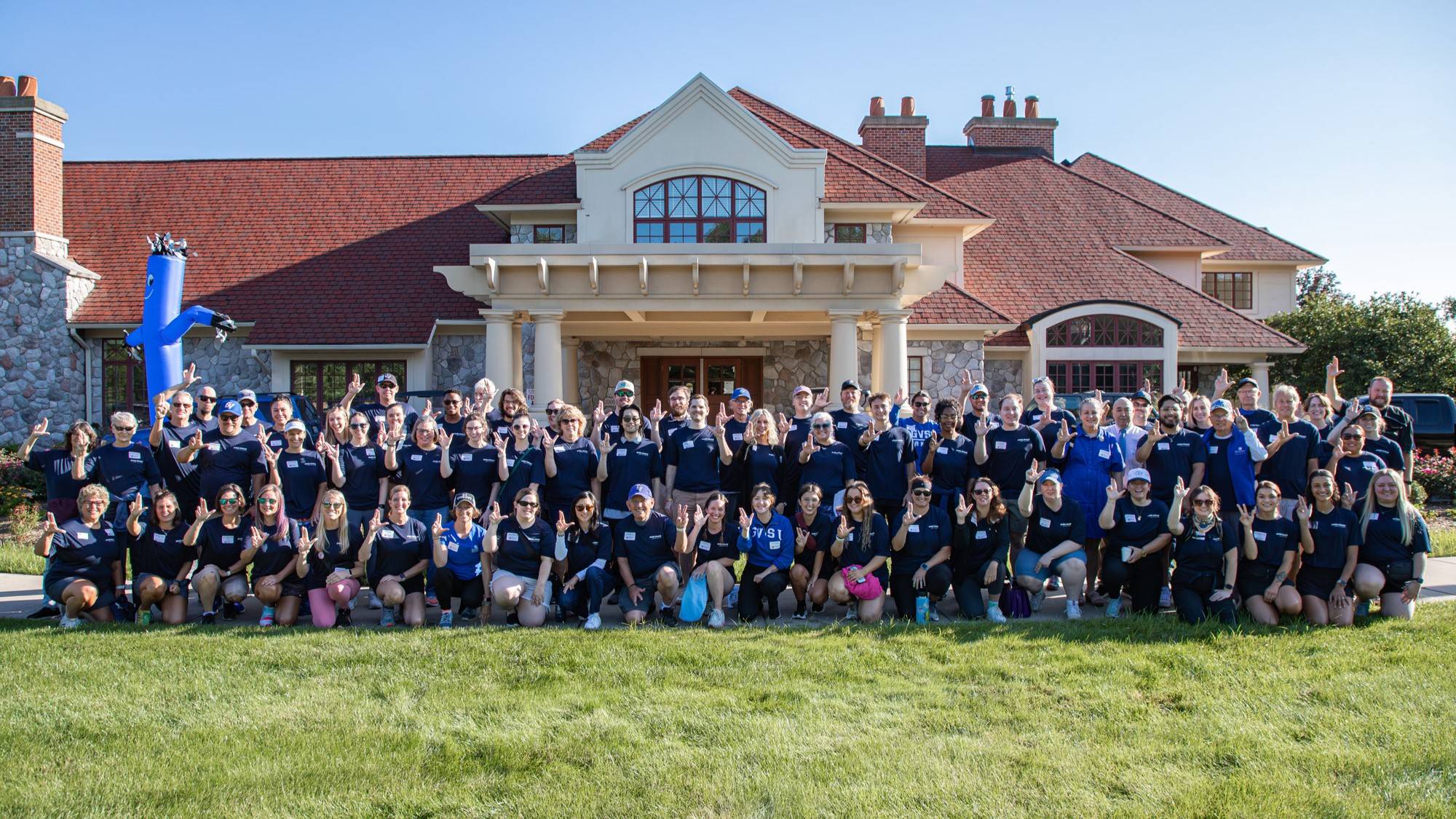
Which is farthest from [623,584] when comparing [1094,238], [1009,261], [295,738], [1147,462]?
[1094,238]

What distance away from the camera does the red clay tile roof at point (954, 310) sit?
18.2m

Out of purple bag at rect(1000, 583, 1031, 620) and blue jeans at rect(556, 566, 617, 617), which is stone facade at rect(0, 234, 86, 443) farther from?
purple bag at rect(1000, 583, 1031, 620)

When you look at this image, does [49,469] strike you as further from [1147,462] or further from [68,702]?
[1147,462]

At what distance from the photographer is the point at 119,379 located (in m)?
18.9

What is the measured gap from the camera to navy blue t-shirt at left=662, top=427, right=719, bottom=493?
8219 millimetres

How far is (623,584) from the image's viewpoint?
7730mm

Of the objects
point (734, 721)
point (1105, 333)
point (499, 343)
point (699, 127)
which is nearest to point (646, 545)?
point (734, 721)

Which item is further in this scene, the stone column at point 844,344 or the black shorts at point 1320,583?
the stone column at point 844,344

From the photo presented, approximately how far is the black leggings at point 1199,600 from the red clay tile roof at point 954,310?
1117 centimetres

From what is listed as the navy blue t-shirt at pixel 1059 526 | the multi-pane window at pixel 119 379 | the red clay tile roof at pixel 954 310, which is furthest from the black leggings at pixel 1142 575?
the multi-pane window at pixel 119 379

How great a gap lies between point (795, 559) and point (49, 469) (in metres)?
6.15

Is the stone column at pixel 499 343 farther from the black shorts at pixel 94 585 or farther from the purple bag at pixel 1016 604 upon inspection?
the purple bag at pixel 1016 604

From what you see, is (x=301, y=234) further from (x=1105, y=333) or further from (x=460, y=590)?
(x=1105, y=333)

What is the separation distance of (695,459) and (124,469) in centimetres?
475
